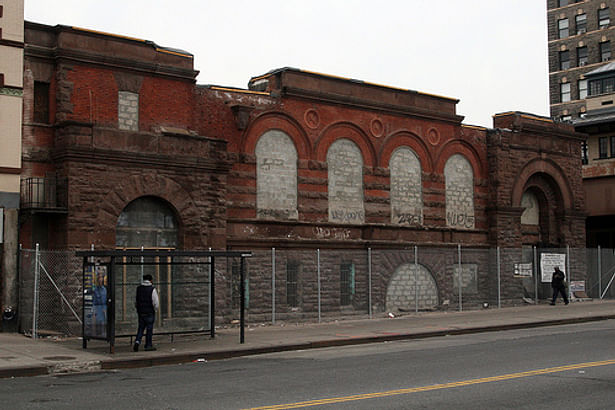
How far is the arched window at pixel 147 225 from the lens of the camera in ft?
77.4

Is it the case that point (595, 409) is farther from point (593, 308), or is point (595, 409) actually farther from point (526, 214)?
point (526, 214)

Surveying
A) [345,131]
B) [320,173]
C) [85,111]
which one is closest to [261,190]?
[320,173]

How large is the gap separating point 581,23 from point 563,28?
1942mm

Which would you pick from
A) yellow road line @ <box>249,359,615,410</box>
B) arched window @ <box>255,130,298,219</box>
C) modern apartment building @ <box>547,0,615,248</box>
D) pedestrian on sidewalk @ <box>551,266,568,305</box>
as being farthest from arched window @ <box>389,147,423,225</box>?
modern apartment building @ <box>547,0,615,248</box>

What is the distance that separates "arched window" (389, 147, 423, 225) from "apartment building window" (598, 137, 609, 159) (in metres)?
17.0

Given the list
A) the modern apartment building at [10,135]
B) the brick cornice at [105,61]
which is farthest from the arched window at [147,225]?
the brick cornice at [105,61]

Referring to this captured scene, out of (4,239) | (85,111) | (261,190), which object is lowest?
(4,239)

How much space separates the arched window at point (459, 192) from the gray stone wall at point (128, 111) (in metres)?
14.4

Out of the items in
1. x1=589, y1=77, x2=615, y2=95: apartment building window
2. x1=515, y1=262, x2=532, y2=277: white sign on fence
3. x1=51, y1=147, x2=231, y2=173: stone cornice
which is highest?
x1=589, y1=77, x2=615, y2=95: apartment building window

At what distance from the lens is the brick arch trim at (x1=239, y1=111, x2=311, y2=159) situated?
27062 millimetres

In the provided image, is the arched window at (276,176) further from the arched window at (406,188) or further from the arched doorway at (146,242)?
the arched window at (406,188)

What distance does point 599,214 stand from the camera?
4241 cm

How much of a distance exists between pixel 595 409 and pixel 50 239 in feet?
55.7

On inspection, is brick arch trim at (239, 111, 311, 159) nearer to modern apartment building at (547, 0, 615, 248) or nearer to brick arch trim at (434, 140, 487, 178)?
brick arch trim at (434, 140, 487, 178)
